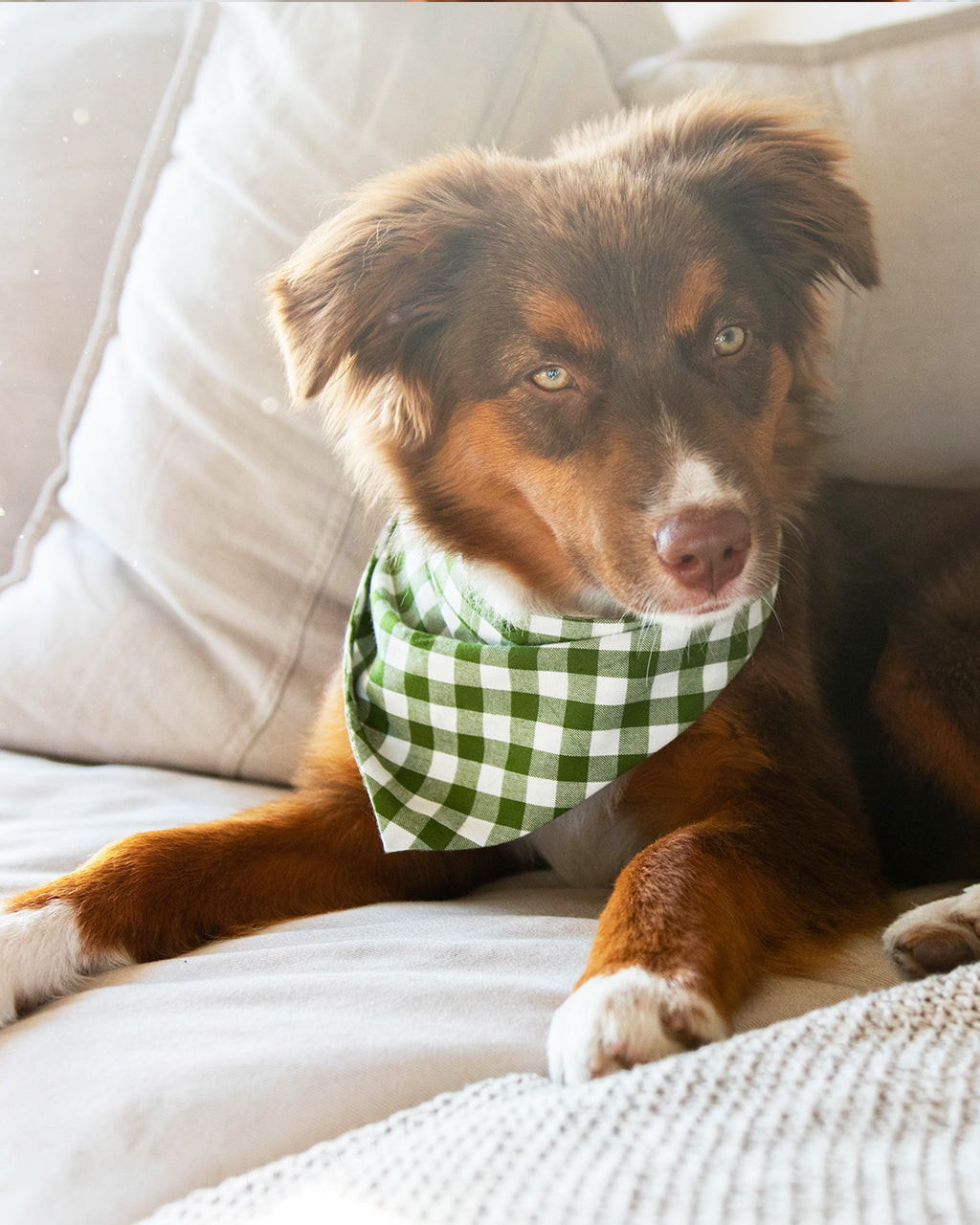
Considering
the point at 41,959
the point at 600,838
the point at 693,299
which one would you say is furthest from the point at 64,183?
the point at 600,838

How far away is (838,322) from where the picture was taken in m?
2.23

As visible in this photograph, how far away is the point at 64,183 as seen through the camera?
251 centimetres

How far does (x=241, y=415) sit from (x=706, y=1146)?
1.94 m

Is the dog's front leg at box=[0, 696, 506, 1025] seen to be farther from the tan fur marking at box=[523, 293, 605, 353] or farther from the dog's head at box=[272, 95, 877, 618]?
the tan fur marking at box=[523, 293, 605, 353]

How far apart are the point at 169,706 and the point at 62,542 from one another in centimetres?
55

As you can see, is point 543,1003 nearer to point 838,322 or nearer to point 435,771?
point 435,771

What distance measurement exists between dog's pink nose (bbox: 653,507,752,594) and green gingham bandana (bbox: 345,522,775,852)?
0.91 feet

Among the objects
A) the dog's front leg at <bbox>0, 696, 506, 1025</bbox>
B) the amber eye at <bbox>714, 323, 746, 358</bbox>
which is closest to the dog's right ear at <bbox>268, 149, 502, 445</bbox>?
the amber eye at <bbox>714, 323, 746, 358</bbox>

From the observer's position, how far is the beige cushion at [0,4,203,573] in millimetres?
2500

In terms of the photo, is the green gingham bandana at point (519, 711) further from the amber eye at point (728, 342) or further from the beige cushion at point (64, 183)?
the beige cushion at point (64, 183)

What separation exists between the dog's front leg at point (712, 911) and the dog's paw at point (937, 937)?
0.34ft

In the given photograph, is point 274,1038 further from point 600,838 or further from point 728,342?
point 728,342

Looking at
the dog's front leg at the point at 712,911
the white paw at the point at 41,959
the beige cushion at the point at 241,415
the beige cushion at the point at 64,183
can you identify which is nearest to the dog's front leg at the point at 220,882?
the white paw at the point at 41,959

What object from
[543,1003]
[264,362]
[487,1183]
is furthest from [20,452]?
[487,1183]
